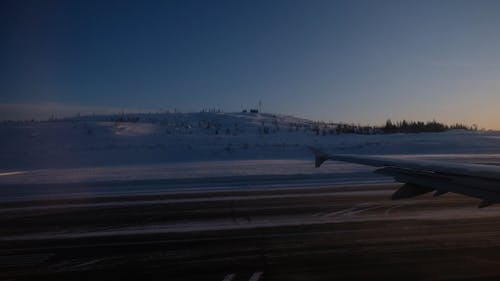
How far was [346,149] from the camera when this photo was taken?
3344 cm

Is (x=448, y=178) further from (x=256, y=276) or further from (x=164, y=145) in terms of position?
(x=164, y=145)

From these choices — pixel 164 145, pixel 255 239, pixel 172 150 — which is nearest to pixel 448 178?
pixel 255 239

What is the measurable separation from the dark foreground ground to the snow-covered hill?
1700 cm

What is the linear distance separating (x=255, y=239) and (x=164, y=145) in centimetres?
2622

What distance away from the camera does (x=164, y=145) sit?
34.4 metres

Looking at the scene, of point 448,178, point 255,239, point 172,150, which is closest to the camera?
point 448,178

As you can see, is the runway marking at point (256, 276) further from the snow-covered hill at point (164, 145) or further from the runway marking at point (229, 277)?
the snow-covered hill at point (164, 145)

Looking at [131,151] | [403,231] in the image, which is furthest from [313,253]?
[131,151]

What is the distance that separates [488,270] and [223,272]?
362 cm

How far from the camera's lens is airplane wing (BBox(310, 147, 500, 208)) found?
584cm

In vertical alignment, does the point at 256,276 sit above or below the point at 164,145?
below

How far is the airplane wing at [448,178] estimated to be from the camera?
584 centimetres

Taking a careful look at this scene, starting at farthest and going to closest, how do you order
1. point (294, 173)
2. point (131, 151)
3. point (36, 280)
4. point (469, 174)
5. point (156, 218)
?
1. point (131, 151)
2. point (294, 173)
3. point (156, 218)
4. point (36, 280)
5. point (469, 174)

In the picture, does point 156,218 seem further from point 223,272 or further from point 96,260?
point 223,272
